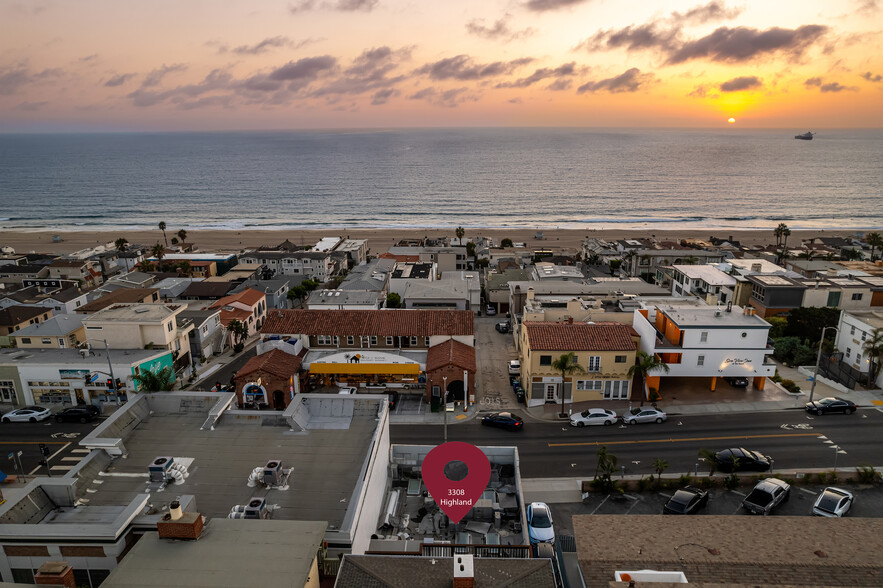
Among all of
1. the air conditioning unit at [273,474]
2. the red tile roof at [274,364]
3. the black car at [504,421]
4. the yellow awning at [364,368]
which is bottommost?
the black car at [504,421]

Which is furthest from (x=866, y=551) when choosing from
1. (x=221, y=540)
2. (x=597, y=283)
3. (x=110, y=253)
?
(x=110, y=253)

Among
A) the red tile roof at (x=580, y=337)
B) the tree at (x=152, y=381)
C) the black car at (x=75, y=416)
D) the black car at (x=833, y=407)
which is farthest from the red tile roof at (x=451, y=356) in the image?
the black car at (x=75, y=416)

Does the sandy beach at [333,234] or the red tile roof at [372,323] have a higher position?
the red tile roof at [372,323]

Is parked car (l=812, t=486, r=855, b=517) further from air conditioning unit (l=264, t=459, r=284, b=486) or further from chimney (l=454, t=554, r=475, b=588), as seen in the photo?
air conditioning unit (l=264, t=459, r=284, b=486)

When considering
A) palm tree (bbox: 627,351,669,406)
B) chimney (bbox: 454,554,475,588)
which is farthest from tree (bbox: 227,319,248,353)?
chimney (bbox: 454,554,475,588)

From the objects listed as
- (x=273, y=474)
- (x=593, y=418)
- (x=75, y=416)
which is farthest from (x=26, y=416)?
(x=593, y=418)

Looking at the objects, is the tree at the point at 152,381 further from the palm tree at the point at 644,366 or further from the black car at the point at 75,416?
the palm tree at the point at 644,366

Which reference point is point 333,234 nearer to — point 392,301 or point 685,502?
point 392,301
